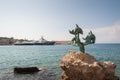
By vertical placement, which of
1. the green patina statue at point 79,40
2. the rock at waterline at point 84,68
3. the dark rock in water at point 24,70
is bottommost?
the dark rock in water at point 24,70

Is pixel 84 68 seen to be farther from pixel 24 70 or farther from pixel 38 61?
pixel 38 61

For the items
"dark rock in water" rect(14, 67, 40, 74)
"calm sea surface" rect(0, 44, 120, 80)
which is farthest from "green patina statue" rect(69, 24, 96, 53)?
"dark rock in water" rect(14, 67, 40, 74)

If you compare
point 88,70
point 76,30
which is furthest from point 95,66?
point 76,30

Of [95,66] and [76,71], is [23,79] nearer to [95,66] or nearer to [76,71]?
[76,71]

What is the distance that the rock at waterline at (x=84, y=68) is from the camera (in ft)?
75.9

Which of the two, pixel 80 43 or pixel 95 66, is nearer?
pixel 95 66

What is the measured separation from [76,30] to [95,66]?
20.8ft

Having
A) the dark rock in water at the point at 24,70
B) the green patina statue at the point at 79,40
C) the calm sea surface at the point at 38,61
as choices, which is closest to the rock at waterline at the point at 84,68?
the green patina statue at the point at 79,40

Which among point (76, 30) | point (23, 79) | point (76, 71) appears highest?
point (76, 30)

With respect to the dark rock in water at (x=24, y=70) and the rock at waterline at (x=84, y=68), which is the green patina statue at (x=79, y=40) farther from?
the dark rock in water at (x=24, y=70)

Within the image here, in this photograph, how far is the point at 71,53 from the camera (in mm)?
25938

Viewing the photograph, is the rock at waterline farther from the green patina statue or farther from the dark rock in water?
the dark rock in water

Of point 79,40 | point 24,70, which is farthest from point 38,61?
point 79,40

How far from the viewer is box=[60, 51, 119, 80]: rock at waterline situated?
75.9 ft
